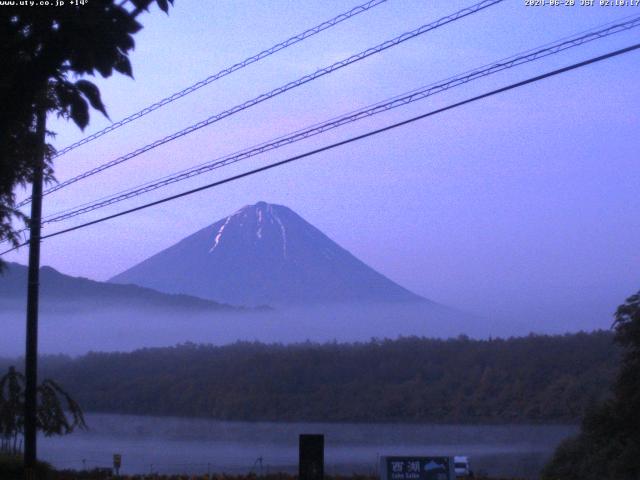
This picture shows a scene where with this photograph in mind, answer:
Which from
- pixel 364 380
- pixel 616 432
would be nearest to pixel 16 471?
pixel 616 432

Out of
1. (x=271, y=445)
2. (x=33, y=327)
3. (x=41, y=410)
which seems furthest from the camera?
(x=271, y=445)

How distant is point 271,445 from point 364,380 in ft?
27.2

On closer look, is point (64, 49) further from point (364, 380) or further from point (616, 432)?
point (364, 380)

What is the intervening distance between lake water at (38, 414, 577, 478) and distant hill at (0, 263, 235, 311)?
21.6 ft

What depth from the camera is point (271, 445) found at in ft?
102

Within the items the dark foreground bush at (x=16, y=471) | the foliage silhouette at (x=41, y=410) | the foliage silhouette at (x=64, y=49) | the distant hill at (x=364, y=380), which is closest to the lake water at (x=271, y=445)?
the distant hill at (x=364, y=380)

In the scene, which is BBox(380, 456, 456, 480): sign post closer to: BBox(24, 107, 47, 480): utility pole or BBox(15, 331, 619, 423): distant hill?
BBox(24, 107, 47, 480): utility pole

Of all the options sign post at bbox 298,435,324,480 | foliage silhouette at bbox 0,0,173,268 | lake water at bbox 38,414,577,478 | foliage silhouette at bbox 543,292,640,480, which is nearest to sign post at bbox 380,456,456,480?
sign post at bbox 298,435,324,480

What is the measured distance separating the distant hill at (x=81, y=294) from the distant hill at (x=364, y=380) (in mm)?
3200

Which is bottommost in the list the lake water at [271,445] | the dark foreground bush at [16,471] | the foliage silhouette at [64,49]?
the lake water at [271,445]

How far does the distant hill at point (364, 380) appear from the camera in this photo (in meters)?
32.8

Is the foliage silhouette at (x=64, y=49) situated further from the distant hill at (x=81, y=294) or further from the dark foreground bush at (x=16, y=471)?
the distant hill at (x=81, y=294)

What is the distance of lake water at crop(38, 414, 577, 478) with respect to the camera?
26109 millimetres

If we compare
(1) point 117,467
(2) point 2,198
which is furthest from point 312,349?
(2) point 2,198
